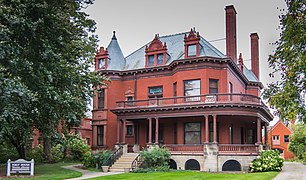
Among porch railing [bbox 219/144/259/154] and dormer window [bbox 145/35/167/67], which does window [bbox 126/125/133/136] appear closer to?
dormer window [bbox 145/35/167/67]

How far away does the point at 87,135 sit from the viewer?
40.7 m

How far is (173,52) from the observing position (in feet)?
99.7

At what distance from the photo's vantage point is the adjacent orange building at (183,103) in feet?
79.9

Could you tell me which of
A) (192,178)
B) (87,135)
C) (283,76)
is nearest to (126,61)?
(87,135)

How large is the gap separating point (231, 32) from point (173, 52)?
5.14 metres

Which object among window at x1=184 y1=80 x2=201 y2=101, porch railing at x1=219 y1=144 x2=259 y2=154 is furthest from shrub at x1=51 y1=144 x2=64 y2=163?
porch railing at x1=219 y1=144 x2=259 y2=154

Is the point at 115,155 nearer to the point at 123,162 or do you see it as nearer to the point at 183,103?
the point at 123,162

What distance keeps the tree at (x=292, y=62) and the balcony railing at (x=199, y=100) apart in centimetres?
1419

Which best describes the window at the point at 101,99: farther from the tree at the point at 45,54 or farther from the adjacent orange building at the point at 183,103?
the tree at the point at 45,54

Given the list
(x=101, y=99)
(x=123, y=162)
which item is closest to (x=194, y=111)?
(x=123, y=162)

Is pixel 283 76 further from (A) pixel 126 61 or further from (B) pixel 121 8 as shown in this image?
(A) pixel 126 61

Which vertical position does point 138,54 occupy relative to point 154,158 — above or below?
above

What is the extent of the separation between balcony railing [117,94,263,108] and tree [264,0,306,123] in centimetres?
1419

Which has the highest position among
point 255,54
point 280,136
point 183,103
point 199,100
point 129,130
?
point 255,54
